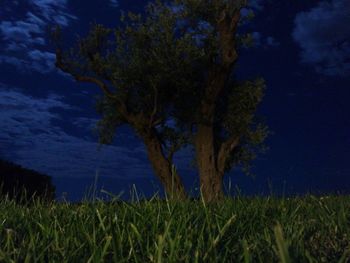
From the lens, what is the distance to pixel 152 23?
103 feet

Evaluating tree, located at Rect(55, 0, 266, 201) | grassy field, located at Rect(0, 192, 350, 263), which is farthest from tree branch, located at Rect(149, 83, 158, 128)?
grassy field, located at Rect(0, 192, 350, 263)

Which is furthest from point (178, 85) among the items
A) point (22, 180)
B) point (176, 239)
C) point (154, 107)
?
point (176, 239)

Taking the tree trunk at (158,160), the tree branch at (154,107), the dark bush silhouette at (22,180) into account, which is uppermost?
the tree branch at (154,107)

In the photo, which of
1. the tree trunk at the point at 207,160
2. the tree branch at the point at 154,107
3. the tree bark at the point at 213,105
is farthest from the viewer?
the tree branch at the point at 154,107

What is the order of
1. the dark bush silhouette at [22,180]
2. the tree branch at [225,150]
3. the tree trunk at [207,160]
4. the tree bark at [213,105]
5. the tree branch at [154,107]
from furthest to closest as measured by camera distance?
the tree branch at [225,150] < the tree branch at [154,107] < the tree trunk at [207,160] < the tree bark at [213,105] < the dark bush silhouette at [22,180]

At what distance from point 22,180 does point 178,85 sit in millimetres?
Result: 10376

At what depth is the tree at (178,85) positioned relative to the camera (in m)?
29.7

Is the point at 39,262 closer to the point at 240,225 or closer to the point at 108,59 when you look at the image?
the point at 240,225

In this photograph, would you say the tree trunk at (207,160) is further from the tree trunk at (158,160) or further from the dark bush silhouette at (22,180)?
the dark bush silhouette at (22,180)

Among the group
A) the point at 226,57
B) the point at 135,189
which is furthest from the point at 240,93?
the point at 135,189

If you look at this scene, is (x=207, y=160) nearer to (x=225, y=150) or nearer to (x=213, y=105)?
(x=225, y=150)

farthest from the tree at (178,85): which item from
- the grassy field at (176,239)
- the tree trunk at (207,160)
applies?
the grassy field at (176,239)

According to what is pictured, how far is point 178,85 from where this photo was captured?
1214 inches

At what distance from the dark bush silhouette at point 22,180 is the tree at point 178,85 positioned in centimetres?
543
